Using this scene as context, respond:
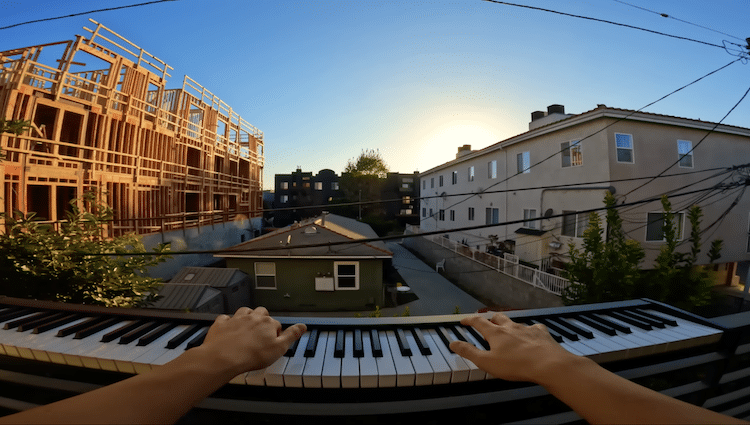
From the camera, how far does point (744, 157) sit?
39.0ft

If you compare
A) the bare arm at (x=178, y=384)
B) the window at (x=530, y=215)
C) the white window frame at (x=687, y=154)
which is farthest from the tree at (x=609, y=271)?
the white window frame at (x=687, y=154)

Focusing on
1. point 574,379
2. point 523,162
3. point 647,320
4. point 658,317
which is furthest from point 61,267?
point 523,162

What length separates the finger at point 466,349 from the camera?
1216mm

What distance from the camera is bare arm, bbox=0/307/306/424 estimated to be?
0.67m

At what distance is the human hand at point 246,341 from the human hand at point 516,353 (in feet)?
2.76

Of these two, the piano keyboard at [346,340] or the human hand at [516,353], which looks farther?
the piano keyboard at [346,340]

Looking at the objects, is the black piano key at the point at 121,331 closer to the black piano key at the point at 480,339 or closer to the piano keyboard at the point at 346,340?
the piano keyboard at the point at 346,340

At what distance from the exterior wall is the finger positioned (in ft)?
33.5

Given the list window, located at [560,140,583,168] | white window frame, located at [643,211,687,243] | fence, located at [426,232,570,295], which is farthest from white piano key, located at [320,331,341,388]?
white window frame, located at [643,211,687,243]

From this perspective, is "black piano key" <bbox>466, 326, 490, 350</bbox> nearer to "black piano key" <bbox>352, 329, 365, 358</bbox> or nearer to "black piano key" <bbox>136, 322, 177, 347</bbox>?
"black piano key" <bbox>352, 329, 365, 358</bbox>

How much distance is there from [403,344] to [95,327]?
1965mm

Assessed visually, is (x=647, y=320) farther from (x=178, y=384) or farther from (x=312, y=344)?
(x=178, y=384)

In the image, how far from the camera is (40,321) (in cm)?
184

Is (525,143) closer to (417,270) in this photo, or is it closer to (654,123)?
(654,123)
